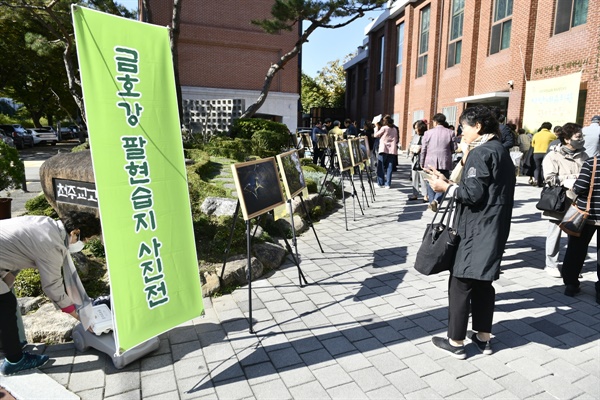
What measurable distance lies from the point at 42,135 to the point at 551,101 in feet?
104

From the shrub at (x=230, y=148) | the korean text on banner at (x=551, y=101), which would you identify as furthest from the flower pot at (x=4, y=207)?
the korean text on banner at (x=551, y=101)

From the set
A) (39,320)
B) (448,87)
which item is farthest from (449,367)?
(448,87)

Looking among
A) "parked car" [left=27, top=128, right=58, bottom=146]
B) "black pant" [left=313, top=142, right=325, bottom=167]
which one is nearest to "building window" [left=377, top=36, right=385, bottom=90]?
Result: "black pant" [left=313, top=142, right=325, bottom=167]

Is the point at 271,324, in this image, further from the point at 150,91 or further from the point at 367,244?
the point at 367,244

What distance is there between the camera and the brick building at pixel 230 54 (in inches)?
980

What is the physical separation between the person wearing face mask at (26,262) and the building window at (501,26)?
18.0 metres

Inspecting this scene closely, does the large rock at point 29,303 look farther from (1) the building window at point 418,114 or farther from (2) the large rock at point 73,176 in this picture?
(1) the building window at point 418,114

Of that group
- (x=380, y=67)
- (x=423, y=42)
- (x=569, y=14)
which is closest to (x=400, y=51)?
(x=380, y=67)

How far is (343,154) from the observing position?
27.3ft

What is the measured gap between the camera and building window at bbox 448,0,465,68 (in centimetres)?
2008

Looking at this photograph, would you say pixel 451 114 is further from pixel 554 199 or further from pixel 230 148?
pixel 554 199

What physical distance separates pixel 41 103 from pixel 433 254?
38048 mm

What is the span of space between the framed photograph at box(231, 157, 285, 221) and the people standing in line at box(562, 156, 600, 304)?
3.23m

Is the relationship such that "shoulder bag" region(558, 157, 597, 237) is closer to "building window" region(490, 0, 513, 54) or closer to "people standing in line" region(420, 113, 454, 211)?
"people standing in line" region(420, 113, 454, 211)
